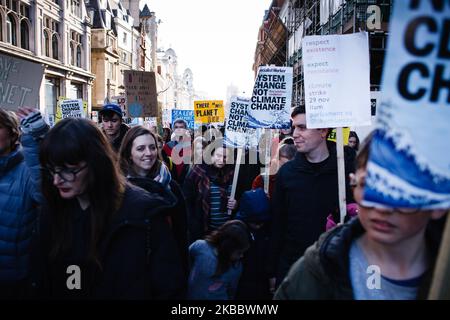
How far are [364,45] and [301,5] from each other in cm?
2551

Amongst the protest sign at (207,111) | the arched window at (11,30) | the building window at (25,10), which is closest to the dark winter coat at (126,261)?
the protest sign at (207,111)

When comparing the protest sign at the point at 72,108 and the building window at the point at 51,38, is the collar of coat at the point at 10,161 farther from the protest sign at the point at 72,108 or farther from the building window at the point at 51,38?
the building window at the point at 51,38

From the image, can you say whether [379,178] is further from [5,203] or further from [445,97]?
[5,203]

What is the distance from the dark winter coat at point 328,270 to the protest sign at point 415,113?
0.37 m

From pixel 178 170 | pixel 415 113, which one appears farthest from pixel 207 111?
pixel 415 113

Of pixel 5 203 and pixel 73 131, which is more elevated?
pixel 73 131

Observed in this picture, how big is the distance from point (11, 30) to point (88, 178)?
29.9 m

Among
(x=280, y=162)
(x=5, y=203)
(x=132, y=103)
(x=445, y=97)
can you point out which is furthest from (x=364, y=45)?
(x=132, y=103)

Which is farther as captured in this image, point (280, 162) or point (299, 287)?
point (280, 162)

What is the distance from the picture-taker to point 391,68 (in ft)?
3.72

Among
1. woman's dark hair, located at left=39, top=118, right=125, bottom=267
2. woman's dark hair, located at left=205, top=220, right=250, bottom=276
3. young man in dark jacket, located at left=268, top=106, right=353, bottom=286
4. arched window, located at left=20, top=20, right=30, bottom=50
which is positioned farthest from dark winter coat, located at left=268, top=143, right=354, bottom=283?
arched window, located at left=20, top=20, right=30, bottom=50

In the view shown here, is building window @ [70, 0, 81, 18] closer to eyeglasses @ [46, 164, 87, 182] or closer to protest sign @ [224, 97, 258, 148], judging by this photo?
protest sign @ [224, 97, 258, 148]

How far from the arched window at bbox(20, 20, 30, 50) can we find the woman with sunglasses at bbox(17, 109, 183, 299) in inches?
1224

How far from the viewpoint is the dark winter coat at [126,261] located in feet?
6.85
